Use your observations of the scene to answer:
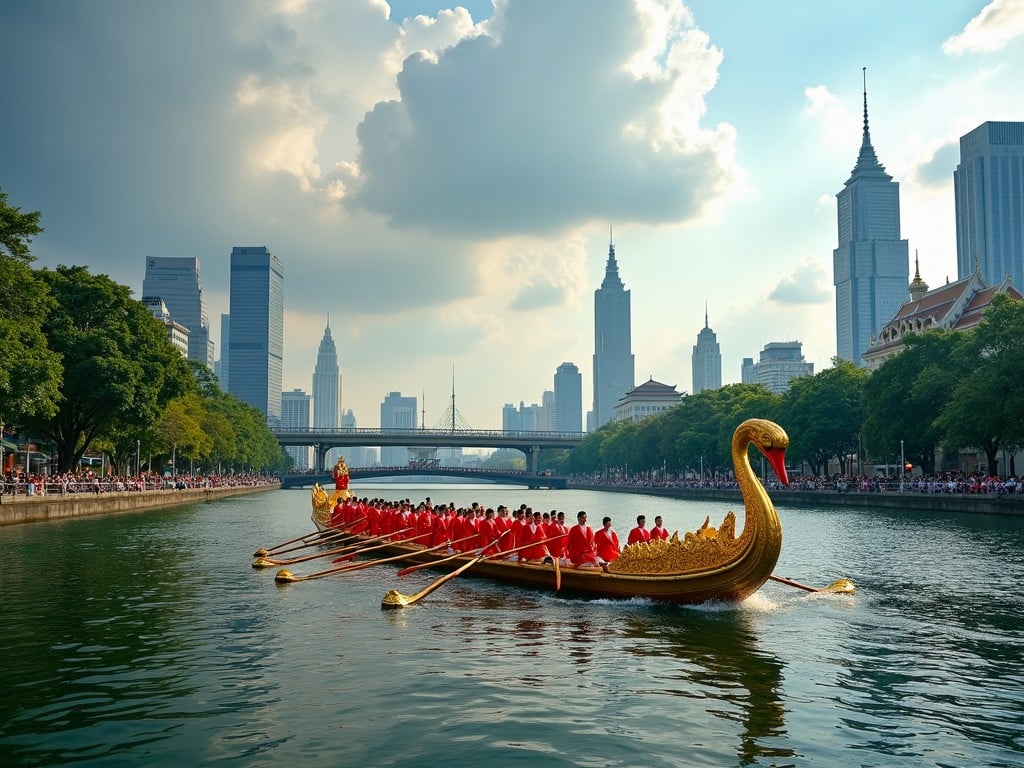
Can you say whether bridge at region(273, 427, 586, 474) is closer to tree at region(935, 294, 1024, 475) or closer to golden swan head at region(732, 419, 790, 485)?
tree at region(935, 294, 1024, 475)

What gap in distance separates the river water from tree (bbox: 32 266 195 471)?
92.8ft

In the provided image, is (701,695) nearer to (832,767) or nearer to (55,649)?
(832,767)

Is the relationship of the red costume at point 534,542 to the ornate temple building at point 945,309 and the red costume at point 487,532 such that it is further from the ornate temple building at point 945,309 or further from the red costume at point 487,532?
the ornate temple building at point 945,309

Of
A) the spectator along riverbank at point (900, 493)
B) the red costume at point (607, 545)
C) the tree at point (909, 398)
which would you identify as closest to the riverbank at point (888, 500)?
the spectator along riverbank at point (900, 493)

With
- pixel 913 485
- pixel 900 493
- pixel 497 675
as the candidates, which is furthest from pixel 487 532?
pixel 913 485

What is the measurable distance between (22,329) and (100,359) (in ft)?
34.2

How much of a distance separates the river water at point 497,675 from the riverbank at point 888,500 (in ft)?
84.8

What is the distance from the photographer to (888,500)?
58.1 metres

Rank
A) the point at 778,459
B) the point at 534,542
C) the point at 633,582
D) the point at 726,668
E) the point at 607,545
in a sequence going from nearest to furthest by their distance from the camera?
the point at 726,668, the point at 778,459, the point at 633,582, the point at 607,545, the point at 534,542

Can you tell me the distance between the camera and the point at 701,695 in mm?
11430

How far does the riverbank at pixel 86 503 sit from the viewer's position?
1560 inches

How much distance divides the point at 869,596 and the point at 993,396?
32.0m

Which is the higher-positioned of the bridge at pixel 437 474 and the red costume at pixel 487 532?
the red costume at pixel 487 532

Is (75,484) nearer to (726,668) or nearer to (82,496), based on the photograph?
(82,496)
